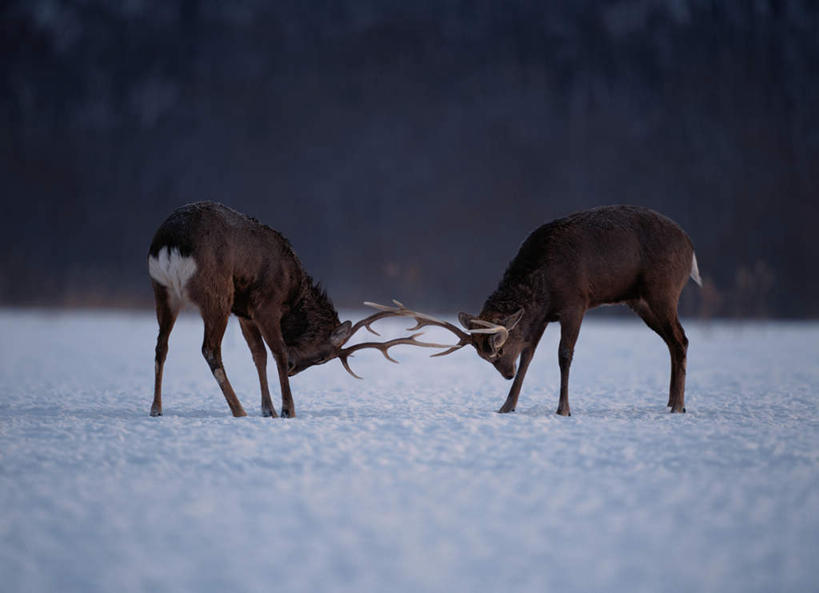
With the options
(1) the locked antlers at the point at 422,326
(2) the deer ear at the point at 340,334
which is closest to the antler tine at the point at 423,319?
(1) the locked antlers at the point at 422,326

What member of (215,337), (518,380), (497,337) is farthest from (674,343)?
(215,337)

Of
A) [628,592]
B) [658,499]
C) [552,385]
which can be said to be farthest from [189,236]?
[552,385]

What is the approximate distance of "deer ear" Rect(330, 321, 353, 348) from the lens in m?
8.76

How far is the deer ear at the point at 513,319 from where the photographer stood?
28.0ft

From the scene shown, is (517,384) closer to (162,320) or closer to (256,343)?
(256,343)

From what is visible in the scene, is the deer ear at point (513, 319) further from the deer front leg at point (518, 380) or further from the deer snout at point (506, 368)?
the deer snout at point (506, 368)

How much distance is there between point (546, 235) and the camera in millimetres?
8789

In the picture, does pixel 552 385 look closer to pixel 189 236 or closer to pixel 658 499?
pixel 189 236

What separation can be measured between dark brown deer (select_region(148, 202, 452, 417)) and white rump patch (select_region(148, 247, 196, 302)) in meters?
0.01

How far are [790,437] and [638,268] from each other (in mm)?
2740

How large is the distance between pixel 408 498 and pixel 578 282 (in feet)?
15.1

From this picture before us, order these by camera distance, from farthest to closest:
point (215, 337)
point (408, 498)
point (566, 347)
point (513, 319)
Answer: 1. point (513, 319)
2. point (566, 347)
3. point (215, 337)
4. point (408, 498)

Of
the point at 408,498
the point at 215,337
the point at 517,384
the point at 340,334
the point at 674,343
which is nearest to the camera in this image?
the point at 408,498

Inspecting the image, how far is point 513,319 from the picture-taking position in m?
8.57
